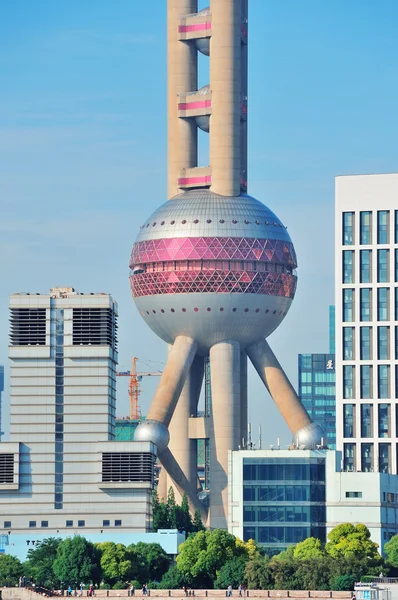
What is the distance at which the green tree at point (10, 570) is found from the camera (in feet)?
611

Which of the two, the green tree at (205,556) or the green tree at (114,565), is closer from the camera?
the green tree at (114,565)

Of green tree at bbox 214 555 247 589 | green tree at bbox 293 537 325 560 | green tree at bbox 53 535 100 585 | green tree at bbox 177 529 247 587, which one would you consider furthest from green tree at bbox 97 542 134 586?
green tree at bbox 293 537 325 560

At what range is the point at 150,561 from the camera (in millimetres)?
194375

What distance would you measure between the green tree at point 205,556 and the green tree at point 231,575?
54.5 inches

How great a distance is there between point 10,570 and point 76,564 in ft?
25.5

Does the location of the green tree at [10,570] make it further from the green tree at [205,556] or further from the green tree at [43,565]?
the green tree at [205,556]

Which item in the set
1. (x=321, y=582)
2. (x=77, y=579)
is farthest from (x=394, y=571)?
(x=77, y=579)

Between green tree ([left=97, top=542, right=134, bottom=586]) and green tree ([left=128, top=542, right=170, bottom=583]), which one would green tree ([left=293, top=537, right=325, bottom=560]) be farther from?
green tree ([left=97, top=542, right=134, bottom=586])

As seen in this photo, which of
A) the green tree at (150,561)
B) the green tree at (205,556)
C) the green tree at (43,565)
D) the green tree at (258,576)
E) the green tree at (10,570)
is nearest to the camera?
the green tree at (258,576)

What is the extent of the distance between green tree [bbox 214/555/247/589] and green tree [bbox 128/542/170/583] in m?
8.73

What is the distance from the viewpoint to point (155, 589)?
603 feet

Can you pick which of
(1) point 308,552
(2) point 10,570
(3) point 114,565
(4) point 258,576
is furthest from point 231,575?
(2) point 10,570

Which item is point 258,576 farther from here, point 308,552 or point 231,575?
point 308,552

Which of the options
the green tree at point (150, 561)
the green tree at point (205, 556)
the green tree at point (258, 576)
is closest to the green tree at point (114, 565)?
the green tree at point (150, 561)
